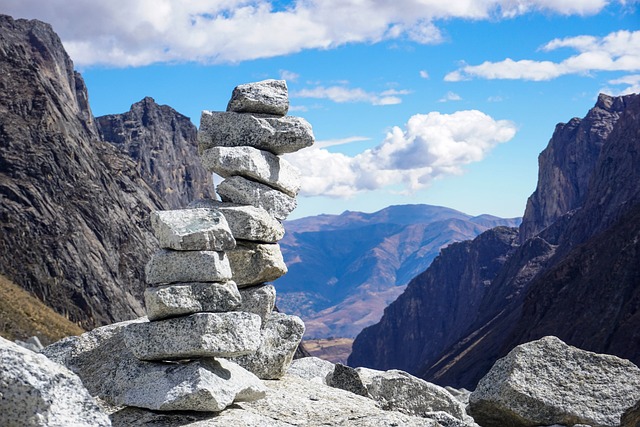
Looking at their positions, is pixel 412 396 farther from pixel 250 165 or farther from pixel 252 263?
pixel 250 165

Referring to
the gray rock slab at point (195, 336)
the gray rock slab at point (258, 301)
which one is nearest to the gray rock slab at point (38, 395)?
the gray rock slab at point (195, 336)

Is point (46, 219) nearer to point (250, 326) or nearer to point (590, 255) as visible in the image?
point (590, 255)

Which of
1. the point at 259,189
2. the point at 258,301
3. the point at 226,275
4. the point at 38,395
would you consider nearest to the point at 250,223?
the point at 259,189

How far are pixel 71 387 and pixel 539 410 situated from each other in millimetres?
11695

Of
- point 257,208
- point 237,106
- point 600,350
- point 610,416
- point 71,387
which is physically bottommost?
point 600,350

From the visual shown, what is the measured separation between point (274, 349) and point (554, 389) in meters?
6.46

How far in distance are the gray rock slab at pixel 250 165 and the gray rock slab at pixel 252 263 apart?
1764 millimetres

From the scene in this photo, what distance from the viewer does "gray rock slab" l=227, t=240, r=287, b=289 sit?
19266mm

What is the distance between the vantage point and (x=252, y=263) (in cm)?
1944

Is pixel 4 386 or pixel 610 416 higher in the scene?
pixel 4 386

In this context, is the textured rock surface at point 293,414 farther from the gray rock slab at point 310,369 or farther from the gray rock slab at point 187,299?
the gray rock slab at point 310,369

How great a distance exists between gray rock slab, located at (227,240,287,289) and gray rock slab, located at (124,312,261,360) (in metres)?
3.39

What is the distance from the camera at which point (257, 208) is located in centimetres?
1977

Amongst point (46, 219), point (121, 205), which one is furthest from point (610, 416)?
point (121, 205)
